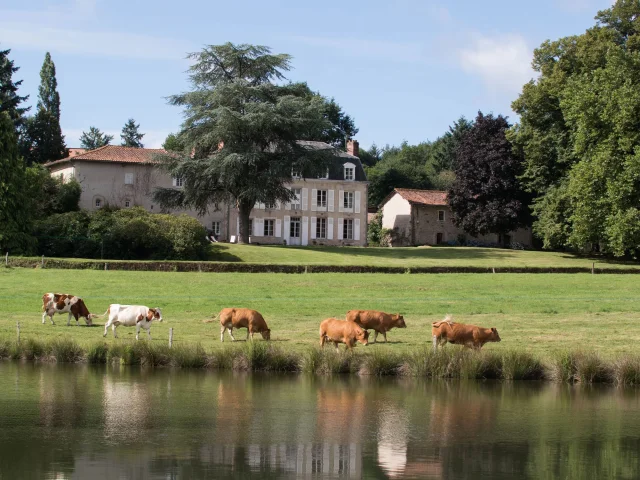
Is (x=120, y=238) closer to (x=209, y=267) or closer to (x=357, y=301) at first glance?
(x=209, y=267)

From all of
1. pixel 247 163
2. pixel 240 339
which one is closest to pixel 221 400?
pixel 240 339

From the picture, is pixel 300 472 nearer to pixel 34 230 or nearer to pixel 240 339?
pixel 240 339

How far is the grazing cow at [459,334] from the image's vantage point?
24578mm

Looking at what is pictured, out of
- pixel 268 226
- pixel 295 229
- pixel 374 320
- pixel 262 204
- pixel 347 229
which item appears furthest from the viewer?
pixel 347 229

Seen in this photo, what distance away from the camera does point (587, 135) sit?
60.2 metres

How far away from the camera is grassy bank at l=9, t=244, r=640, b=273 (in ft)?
154

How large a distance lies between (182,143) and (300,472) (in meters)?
54.1

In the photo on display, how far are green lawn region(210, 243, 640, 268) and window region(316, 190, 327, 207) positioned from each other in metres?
13.9

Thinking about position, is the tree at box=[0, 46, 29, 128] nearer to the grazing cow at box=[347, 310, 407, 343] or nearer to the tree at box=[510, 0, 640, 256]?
the tree at box=[510, 0, 640, 256]

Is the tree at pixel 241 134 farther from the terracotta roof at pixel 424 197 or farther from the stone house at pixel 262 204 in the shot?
the terracotta roof at pixel 424 197

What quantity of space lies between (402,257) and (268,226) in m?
20.1

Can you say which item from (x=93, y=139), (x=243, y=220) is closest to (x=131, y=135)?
(x=93, y=139)

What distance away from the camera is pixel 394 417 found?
18.4 meters

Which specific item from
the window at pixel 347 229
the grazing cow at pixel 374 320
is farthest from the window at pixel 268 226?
the grazing cow at pixel 374 320
